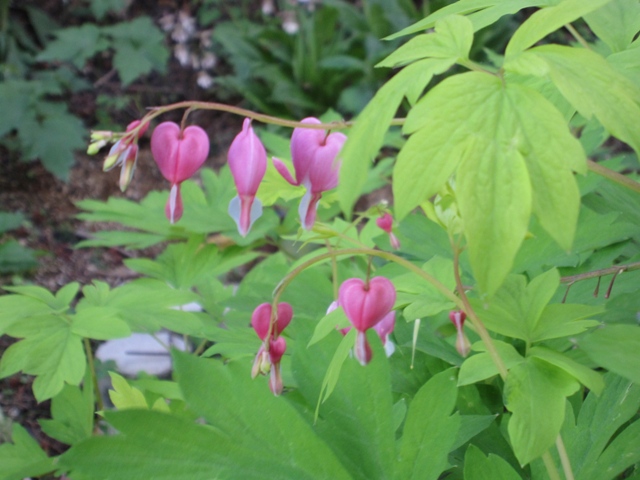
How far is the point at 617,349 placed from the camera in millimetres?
602

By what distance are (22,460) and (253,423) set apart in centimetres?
69

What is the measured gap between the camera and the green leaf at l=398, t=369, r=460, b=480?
0.71m

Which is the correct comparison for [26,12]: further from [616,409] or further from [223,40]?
[616,409]

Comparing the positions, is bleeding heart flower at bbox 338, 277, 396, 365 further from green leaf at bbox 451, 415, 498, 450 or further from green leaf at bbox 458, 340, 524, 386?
green leaf at bbox 451, 415, 498, 450

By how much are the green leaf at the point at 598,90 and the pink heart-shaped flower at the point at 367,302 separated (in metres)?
0.26

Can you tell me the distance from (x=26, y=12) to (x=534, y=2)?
389 cm

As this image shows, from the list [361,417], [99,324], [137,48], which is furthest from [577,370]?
[137,48]

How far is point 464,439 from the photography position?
2.60 ft

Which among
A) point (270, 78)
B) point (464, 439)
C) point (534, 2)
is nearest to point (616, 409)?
point (464, 439)

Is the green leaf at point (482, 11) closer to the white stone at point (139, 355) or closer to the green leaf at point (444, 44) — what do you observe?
the green leaf at point (444, 44)

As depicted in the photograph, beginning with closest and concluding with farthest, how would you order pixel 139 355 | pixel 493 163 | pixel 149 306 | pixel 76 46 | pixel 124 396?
pixel 493 163, pixel 124 396, pixel 149 306, pixel 139 355, pixel 76 46

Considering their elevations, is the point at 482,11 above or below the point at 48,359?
above

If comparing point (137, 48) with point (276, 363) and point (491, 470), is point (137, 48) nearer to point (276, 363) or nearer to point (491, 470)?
point (276, 363)

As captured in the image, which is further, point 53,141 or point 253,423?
point 53,141
